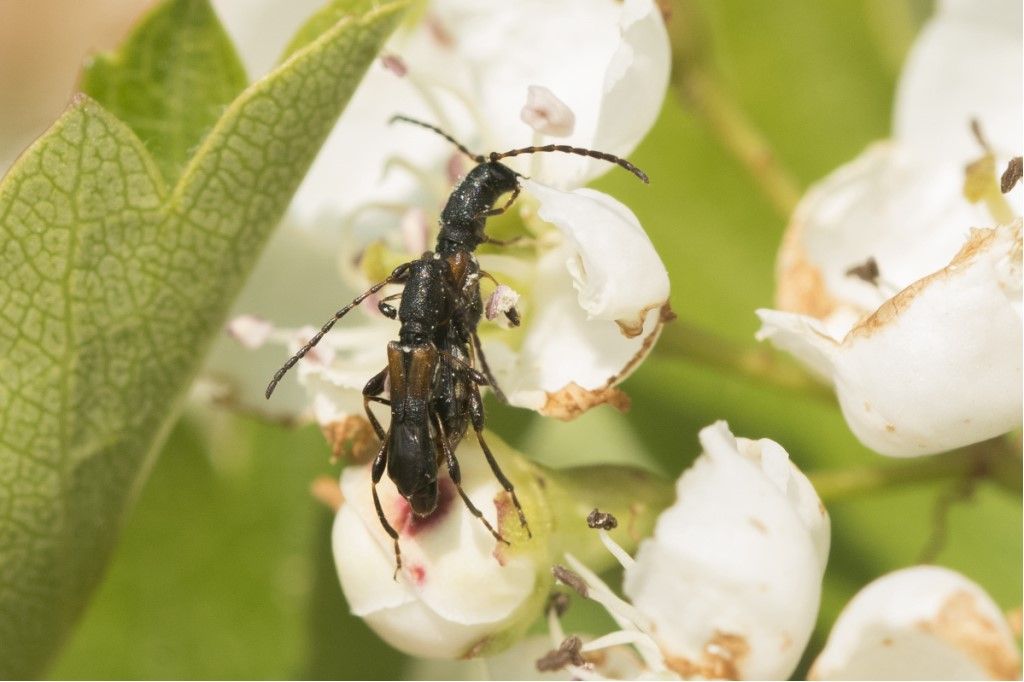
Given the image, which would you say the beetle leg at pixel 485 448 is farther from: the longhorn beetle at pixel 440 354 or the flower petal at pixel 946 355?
the flower petal at pixel 946 355

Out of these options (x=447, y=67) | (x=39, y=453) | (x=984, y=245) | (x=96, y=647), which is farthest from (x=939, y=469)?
(x=96, y=647)

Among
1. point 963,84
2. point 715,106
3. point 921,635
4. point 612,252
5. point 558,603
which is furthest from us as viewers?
point 715,106

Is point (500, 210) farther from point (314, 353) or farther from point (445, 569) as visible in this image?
point (445, 569)

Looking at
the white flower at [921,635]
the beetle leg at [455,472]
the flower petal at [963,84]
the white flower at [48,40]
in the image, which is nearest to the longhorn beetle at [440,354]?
the beetle leg at [455,472]

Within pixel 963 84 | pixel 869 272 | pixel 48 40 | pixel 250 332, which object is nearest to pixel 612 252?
pixel 869 272

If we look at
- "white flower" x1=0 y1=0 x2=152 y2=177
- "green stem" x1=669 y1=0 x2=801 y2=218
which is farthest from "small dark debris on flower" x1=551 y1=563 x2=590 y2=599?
"white flower" x1=0 y1=0 x2=152 y2=177

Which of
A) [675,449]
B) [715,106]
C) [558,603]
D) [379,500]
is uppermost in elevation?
[715,106]
